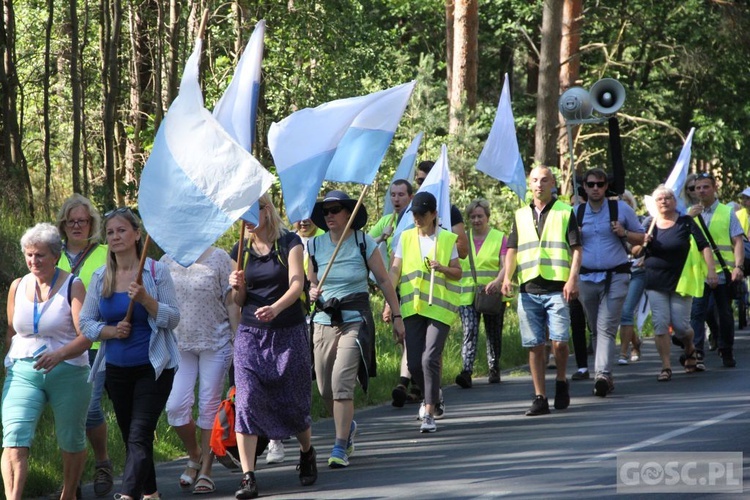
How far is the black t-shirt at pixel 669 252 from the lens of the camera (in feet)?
44.4

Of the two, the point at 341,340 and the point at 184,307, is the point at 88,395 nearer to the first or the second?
the point at 184,307

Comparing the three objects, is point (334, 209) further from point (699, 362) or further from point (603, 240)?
point (699, 362)

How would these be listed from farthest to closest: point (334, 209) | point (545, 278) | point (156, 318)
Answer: point (545, 278)
point (334, 209)
point (156, 318)

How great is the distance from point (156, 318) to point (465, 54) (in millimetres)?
18514

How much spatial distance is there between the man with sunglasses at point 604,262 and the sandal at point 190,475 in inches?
177

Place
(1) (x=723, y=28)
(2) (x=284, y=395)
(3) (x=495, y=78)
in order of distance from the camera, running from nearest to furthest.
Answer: (2) (x=284, y=395) < (1) (x=723, y=28) < (3) (x=495, y=78)

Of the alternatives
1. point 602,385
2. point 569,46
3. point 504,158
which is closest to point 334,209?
point 602,385

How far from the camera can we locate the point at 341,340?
30.8 feet

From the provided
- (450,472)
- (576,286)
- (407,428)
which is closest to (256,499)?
(450,472)

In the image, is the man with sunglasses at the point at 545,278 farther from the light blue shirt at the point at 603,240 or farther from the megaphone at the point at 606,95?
the megaphone at the point at 606,95

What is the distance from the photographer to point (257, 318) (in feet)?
27.3

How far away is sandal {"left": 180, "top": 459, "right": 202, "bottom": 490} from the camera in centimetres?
872

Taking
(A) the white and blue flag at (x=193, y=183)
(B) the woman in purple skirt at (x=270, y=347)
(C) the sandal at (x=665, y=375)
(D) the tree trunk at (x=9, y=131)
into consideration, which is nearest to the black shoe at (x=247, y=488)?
(B) the woman in purple skirt at (x=270, y=347)

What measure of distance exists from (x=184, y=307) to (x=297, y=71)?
1565 cm
